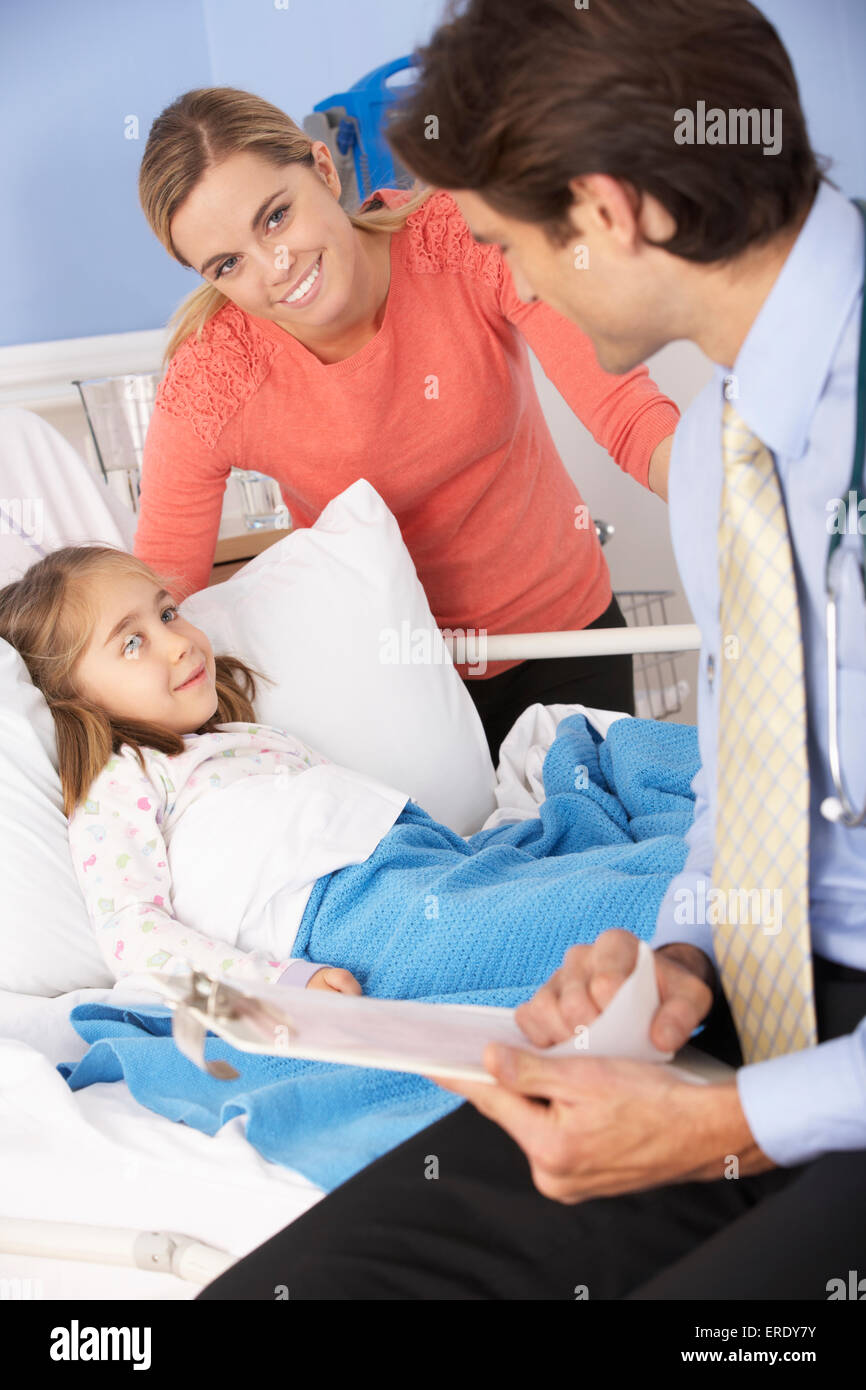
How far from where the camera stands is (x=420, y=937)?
131 centimetres

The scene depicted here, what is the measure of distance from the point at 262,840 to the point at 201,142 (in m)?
0.86

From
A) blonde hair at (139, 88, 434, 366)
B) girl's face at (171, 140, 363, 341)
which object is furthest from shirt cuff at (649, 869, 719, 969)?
blonde hair at (139, 88, 434, 366)

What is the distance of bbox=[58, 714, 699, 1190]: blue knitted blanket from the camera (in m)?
1.12

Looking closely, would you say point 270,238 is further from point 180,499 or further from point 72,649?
point 72,649

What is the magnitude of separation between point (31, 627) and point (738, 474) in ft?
3.39

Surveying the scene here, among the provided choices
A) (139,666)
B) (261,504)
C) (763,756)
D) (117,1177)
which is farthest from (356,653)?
(261,504)

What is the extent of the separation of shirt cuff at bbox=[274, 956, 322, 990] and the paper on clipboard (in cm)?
44

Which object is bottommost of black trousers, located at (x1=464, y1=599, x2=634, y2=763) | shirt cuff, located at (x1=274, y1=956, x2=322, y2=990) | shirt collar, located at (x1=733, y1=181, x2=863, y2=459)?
black trousers, located at (x1=464, y1=599, x2=634, y2=763)

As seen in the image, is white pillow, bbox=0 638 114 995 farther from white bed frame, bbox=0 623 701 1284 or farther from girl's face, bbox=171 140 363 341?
girl's face, bbox=171 140 363 341

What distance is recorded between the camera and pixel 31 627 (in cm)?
162

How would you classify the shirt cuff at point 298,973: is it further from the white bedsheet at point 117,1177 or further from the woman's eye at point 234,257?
the woman's eye at point 234,257
